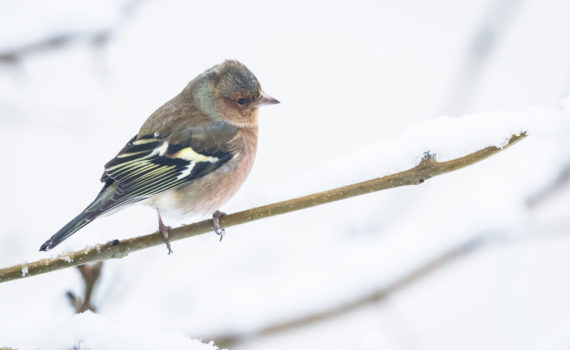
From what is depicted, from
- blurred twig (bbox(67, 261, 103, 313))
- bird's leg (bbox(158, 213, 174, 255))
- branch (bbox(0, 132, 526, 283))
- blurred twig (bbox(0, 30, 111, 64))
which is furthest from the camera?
blurred twig (bbox(0, 30, 111, 64))

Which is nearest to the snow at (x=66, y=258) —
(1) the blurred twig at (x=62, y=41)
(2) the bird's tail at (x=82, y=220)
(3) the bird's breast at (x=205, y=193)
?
(2) the bird's tail at (x=82, y=220)

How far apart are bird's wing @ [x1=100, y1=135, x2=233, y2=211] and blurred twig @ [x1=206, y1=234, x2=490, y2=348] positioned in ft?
3.47

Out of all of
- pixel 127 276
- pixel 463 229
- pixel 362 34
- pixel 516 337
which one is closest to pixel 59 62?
pixel 362 34

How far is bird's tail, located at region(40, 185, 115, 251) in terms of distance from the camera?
3287 millimetres

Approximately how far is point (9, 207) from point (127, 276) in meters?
3.87

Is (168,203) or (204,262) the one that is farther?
(204,262)

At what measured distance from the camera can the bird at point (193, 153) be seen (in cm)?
408

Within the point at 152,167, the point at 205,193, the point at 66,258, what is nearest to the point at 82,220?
the point at 66,258

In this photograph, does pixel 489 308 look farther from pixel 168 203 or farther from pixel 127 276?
pixel 127 276

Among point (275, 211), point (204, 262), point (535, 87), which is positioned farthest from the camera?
point (535, 87)

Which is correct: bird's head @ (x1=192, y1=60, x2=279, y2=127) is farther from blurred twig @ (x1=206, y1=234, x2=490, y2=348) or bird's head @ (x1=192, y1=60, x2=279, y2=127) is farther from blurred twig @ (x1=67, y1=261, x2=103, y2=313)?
blurred twig @ (x1=67, y1=261, x2=103, y2=313)

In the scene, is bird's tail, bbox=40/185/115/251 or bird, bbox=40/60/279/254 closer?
bird's tail, bbox=40/185/115/251

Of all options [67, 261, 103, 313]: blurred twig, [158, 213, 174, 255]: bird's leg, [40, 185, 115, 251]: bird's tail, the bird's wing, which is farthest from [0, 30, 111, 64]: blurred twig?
[67, 261, 103, 313]: blurred twig

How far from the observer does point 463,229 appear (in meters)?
3.98
